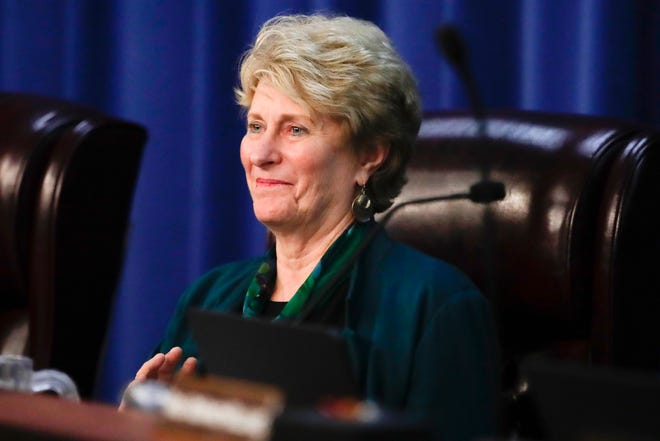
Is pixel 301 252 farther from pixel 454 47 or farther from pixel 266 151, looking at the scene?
pixel 454 47

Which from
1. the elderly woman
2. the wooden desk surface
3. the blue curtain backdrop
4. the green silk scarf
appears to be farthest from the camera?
the blue curtain backdrop

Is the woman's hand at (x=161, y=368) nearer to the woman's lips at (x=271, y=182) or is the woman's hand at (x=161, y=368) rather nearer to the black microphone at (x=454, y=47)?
the woman's lips at (x=271, y=182)

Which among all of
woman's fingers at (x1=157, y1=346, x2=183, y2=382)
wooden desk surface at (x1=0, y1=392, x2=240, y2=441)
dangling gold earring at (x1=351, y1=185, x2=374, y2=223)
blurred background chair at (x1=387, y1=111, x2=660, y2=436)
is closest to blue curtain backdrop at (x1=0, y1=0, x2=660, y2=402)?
blurred background chair at (x1=387, y1=111, x2=660, y2=436)

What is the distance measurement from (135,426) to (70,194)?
1.40 metres

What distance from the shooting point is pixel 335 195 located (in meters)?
2.10

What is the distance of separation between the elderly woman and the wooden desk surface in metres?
0.55

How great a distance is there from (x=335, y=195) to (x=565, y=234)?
15.6 inches

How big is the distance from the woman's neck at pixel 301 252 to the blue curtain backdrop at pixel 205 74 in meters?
0.64

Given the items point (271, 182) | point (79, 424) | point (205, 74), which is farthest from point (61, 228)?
point (79, 424)

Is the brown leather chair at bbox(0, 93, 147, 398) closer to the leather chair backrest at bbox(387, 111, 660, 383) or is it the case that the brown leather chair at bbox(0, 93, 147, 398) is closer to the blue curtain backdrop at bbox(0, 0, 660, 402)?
the blue curtain backdrop at bbox(0, 0, 660, 402)

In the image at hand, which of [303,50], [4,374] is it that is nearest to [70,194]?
[303,50]

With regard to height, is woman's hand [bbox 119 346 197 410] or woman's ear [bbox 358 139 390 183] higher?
woman's ear [bbox 358 139 390 183]

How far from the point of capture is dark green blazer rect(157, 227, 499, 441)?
1777 millimetres

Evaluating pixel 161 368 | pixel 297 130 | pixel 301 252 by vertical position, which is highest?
pixel 297 130
